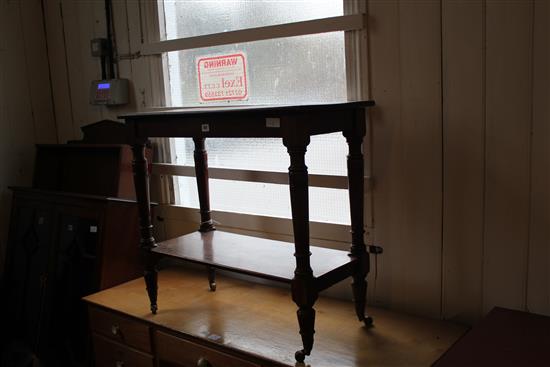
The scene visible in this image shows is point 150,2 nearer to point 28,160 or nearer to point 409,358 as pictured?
point 28,160

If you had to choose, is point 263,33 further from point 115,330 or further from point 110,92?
point 115,330

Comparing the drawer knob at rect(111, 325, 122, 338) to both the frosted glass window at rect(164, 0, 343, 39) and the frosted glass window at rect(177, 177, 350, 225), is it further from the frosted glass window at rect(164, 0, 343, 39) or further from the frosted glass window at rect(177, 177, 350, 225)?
the frosted glass window at rect(164, 0, 343, 39)

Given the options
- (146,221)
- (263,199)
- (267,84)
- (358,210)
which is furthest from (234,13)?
(358,210)

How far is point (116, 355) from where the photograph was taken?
2.49 metres

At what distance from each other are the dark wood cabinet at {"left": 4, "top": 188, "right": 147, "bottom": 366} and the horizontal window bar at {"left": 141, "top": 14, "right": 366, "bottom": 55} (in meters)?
0.77

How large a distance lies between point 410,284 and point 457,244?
0.26 meters

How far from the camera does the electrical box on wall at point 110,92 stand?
9.66 feet

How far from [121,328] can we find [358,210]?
3.81 feet

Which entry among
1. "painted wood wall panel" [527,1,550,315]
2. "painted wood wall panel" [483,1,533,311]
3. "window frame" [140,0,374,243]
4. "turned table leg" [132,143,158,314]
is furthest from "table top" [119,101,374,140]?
"painted wood wall panel" [527,1,550,315]

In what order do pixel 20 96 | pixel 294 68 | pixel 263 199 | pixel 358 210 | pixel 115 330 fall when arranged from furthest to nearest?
pixel 20 96, pixel 263 199, pixel 115 330, pixel 294 68, pixel 358 210

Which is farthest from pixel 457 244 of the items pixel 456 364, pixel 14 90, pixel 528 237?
pixel 14 90

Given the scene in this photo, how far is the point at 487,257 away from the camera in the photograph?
1.96m

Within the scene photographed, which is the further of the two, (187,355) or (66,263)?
(66,263)

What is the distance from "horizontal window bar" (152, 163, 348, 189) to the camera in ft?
7.34
